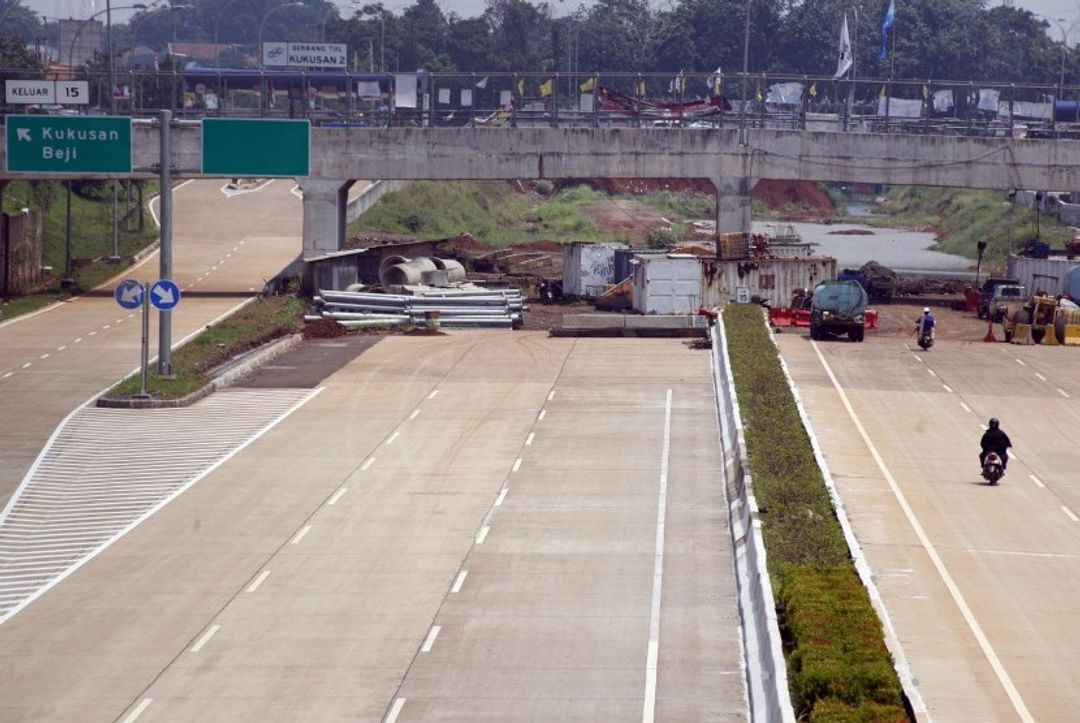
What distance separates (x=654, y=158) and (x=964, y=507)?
3575 cm

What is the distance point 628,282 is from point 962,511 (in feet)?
105

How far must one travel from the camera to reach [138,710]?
1878cm

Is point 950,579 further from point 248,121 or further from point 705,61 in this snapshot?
point 705,61

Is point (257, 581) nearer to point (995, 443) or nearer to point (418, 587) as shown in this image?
point (418, 587)

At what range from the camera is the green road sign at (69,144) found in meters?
48.4

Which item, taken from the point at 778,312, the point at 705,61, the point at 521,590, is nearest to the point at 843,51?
the point at 778,312

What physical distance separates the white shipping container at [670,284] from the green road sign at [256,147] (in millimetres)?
14591

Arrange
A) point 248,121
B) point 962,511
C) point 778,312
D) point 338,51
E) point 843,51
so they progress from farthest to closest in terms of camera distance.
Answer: point 843,51 → point 338,51 → point 778,312 → point 248,121 → point 962,511

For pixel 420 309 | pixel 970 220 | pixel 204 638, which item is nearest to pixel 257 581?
pixel 204 638

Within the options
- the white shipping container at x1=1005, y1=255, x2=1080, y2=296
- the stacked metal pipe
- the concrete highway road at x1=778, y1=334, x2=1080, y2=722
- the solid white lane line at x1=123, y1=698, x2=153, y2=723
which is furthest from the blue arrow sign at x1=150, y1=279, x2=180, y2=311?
the white shipping container at x1=1005, y1=255, x2=1080, y2=296

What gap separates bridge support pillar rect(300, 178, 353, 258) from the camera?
64250mm

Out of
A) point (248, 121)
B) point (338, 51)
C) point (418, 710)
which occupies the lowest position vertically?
point (418, 710)

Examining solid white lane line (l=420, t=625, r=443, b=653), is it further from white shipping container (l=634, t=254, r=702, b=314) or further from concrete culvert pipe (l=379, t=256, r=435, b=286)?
concrete culvert pipe (l=379, t=256, r=435, b=286)

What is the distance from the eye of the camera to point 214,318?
187 feet
